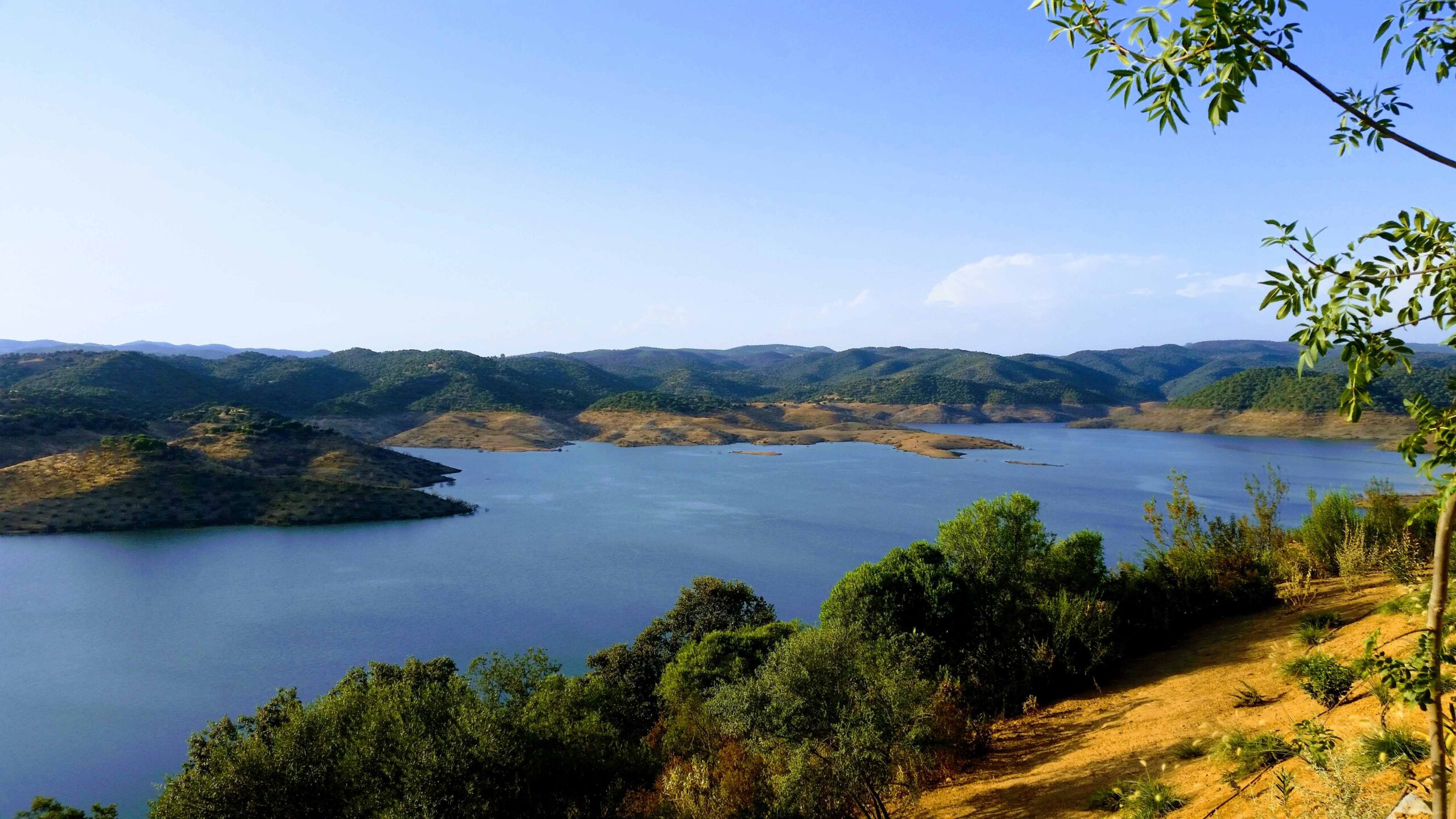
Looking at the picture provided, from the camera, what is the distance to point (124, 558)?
4256 centimetres

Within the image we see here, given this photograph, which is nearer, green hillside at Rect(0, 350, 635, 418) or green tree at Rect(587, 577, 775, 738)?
green tree at Rect(587, 577, 775, 738)

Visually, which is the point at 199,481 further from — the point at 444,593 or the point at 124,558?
the point at 444,593

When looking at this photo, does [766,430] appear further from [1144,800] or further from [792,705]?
[1144,800]

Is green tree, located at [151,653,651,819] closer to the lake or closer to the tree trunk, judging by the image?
the tree trunk

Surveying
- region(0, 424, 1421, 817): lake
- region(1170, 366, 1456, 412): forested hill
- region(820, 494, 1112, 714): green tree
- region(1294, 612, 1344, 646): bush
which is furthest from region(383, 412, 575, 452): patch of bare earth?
region(1294, 612, 1344, 646): bush

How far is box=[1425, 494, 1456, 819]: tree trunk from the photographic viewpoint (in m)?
2.52

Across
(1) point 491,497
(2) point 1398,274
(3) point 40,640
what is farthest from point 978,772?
(1) point 491,497

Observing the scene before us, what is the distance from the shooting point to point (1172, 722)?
1060 centimetres

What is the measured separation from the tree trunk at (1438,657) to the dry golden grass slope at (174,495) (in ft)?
193

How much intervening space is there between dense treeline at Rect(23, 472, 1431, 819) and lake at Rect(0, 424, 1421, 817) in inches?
275

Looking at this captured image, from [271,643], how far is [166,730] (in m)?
7.47

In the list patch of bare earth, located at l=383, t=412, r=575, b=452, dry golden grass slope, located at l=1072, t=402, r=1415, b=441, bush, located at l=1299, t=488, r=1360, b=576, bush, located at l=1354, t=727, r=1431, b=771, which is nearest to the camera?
bush, located at l=1354, t=727, r=1431, b=771

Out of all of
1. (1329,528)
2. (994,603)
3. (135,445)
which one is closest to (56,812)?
(994,603)

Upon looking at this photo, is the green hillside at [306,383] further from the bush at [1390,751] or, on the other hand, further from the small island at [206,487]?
the bush at [1390,751]
